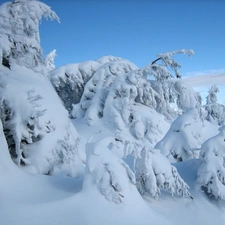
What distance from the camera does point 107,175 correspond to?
518cm

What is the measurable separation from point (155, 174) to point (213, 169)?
1882 millimetres

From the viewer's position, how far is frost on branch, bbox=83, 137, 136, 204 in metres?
5.11

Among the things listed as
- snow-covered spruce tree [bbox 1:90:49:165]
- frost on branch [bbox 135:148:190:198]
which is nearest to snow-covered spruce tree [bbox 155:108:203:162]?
frost on branch [bbox 135:148:190:198]

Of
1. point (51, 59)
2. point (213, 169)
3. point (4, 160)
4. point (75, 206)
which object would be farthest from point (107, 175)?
point (51, 59)

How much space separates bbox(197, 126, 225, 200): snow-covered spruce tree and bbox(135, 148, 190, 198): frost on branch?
87cm

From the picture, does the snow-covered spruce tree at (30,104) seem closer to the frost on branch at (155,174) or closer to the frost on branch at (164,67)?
the frost on branch at (155,174)

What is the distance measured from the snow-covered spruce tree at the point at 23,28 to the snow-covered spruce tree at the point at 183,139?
22.7 ft

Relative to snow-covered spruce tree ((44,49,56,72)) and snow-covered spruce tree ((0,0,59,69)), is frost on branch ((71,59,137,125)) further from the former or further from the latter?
snow-covered spruce tree ((44,49,56,72))

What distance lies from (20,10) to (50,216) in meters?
6.27

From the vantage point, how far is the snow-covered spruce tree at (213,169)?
6.83 metres

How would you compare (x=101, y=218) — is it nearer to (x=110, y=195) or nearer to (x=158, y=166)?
(x=110, y=195)

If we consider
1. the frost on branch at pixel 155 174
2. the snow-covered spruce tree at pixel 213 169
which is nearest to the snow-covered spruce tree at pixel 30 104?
the frost on branch at pixel 155 174

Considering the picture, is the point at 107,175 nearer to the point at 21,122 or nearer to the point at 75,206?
the point at 75,206

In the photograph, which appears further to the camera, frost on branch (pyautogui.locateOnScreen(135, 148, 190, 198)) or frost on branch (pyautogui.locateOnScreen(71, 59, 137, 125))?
frost on branch (pyautogui.locateOnScreen(71, 59, 137, 125))
